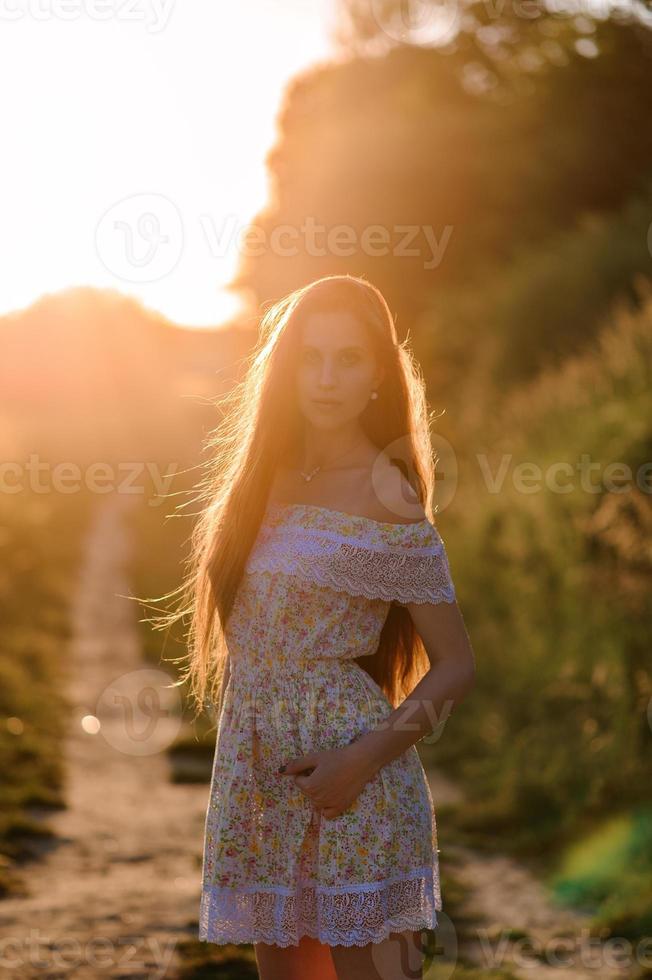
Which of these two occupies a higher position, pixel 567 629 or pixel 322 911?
pixel 322 911

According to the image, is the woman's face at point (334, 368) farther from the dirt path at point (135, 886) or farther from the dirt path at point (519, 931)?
the dirt path at point (519, 931)

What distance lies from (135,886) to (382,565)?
339cm

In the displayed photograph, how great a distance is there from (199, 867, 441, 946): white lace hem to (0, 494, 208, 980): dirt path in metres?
1.86

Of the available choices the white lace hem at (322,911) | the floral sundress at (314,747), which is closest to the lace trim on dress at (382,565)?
the floral sundress at (314,747)

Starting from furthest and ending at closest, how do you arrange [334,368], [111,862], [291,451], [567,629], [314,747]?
[567,629] < [111,862] < [291,451] < [334,368] < [314,747]

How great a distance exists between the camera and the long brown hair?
2816 mm

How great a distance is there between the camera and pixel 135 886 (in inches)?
213

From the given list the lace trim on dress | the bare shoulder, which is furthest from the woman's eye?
the lace trim on dress

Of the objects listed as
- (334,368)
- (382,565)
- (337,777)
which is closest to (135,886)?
(337,777)

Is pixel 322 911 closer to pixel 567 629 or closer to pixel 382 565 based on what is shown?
pixel 382 565

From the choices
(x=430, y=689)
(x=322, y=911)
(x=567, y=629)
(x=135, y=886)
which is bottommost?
(x=567, y=629)

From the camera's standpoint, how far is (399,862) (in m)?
2.61

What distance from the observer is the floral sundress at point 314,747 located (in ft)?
8.48

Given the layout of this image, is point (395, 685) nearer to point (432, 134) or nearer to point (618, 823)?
point (618, 823)
